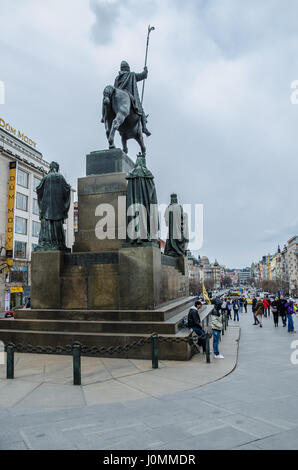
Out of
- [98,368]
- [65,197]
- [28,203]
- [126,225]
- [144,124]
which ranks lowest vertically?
[98,368]

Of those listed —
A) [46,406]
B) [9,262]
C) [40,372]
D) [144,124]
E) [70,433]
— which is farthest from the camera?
[9,262]

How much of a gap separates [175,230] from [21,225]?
3736cm

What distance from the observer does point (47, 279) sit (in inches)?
428

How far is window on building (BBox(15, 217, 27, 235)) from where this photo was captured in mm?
47594

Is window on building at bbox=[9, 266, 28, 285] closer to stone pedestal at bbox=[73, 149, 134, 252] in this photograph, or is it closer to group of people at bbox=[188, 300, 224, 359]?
stone pedestal at bbox=[73, 149, 134, 252]

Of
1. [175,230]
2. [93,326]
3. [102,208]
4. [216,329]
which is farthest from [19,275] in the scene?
[216,329]

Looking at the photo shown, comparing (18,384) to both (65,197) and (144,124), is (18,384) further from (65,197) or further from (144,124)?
(144,124)

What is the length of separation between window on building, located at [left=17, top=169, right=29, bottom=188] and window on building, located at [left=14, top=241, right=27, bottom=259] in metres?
8.99

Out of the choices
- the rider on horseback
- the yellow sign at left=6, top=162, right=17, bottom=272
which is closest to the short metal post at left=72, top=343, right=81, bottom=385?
the rider on horseback

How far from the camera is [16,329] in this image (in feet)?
33.9

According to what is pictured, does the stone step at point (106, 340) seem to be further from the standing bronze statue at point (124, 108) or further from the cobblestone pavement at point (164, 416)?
the standing bronze statue at point (124, 108)

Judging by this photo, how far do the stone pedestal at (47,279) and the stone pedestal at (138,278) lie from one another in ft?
7.16
